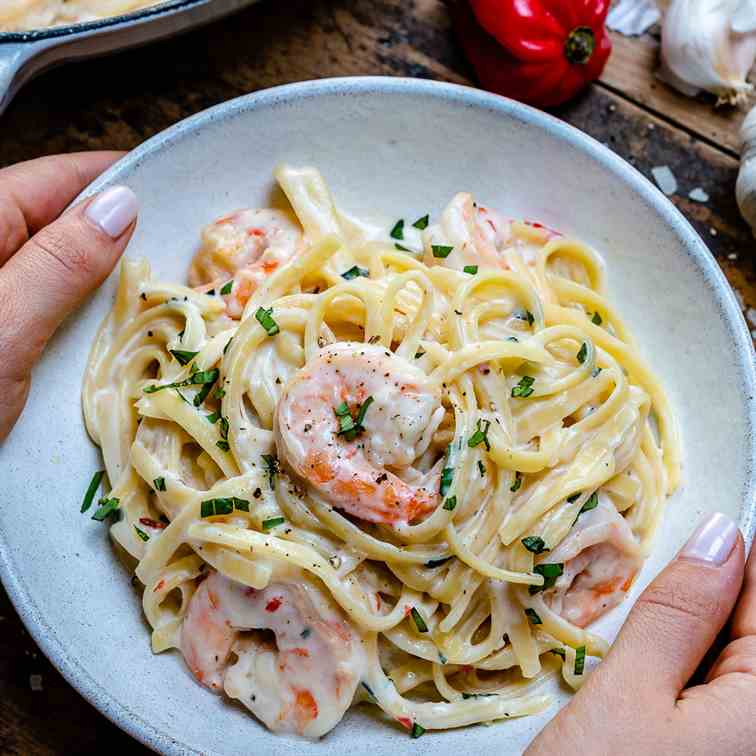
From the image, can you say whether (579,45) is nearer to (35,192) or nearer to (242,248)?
(242,248)

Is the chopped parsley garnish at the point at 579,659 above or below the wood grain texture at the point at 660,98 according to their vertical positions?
below

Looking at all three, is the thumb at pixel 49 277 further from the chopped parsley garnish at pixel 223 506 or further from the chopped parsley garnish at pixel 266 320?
the chopped parsley garnish at pixel 223 506

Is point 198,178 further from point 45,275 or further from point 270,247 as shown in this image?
point 45,275

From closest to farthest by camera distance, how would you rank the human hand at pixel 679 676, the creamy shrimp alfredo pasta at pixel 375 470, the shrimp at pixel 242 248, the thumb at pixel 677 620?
1. the human hand at pixel 679 676
2. the thumb at pixel 677 620
3. the creamy shrimp alfredo pasta at pixel 375 470
4. the shrimp at pixel 242 248

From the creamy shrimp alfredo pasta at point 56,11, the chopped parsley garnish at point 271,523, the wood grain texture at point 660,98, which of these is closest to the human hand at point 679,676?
the chopped parsley garnish at point 271,523

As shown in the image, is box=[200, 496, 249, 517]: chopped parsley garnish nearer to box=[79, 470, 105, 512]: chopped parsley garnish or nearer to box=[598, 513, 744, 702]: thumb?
box=[79, 470, 105, 512]: chopped parsley garnish

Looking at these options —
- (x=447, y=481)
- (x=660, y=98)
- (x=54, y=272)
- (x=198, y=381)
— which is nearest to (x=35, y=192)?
(x=54, y=272)

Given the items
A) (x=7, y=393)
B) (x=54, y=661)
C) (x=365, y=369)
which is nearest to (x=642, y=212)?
(x=365, y=369)

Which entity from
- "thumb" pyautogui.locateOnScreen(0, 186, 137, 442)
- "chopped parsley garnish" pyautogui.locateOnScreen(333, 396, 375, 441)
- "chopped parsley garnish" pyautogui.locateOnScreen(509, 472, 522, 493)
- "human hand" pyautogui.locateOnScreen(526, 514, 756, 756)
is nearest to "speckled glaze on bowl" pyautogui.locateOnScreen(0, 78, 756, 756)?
"thumb" pyautogui.locateOnScreen(0, 186, 137, 442)
